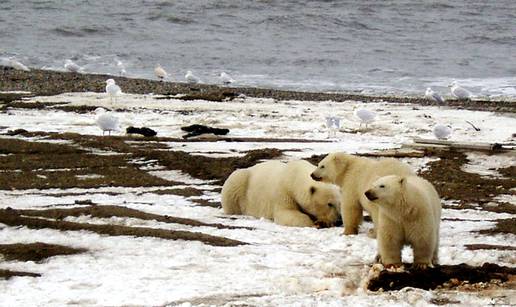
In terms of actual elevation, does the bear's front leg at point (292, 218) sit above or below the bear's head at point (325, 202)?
below

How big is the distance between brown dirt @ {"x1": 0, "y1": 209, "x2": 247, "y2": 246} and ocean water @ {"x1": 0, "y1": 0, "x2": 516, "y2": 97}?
25.0 metres

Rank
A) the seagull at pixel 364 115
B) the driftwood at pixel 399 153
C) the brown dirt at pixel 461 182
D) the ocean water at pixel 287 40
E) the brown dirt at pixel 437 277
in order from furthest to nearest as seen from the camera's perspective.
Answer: the ocean water at pixel 287 40, the seagull at pixel 364 115, the driftwood at pixel 399 153, the brown dirt at pixel 461 182, the brown dirt at pixel 437 277

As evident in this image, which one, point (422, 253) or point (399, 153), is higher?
point (422, 253)

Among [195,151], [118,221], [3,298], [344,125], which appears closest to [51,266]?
[3,298]

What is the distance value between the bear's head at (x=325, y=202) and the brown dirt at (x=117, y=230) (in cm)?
171

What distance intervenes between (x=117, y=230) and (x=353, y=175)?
239 cm

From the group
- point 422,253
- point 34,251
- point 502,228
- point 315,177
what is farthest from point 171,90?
point 422,253

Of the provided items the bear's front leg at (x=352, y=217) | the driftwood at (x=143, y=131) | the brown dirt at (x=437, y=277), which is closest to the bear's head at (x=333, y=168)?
the bear's front leg at (x=352, y=217)

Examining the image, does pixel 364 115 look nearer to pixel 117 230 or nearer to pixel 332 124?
pixel 332 124

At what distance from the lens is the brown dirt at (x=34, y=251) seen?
750 centimetres

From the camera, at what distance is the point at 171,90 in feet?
92.8

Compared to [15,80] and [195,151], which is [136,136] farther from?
[15,80]

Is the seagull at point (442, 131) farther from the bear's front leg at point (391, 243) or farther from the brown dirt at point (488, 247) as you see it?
the bear's front leg at point (391, 243)

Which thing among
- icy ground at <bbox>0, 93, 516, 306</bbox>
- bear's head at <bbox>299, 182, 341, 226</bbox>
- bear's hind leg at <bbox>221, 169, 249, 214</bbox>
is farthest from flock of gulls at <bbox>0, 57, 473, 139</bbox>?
bear's head at <bbox>299, 182, 341, 226</bbox>
